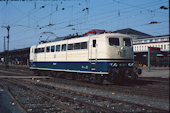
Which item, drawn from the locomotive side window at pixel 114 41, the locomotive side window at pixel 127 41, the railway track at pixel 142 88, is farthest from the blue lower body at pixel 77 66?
the locomotive side window at pixel 127 41

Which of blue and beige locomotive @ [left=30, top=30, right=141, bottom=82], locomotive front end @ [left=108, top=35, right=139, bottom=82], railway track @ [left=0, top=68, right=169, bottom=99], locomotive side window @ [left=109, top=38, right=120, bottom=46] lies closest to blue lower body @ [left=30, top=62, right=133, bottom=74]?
blue and beige locomotive @ [left=30, top=30, right=141, bottom=82]

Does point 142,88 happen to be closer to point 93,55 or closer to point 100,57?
point 100,57

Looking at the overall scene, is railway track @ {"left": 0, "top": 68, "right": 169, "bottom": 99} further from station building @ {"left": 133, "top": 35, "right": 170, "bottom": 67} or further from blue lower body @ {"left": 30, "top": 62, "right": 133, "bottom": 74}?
station building @ {"left": 133, "top": 35, "right": 170, "bottom": 67}

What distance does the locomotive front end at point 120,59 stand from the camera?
48.0ft

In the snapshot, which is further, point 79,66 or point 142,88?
point 79,66

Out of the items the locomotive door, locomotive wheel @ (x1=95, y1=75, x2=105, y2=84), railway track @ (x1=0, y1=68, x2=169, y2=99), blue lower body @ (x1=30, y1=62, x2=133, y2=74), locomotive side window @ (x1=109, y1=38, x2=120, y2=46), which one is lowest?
railway track @ (x1=0, y1=68, x2=169, y2=99)

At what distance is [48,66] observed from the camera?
22.3 metres

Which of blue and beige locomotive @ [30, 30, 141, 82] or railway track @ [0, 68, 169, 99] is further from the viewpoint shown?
blue and beige locomotive @ [30, 30, 141, 82]

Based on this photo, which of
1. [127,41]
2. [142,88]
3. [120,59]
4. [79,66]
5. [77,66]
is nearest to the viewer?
[142,88]

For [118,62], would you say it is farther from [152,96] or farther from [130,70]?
[152,96]

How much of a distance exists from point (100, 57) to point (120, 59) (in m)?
1.45

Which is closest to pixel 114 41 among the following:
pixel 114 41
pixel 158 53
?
pixel 114 41

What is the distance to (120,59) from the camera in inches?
594

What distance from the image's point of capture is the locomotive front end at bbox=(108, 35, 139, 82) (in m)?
14.6
